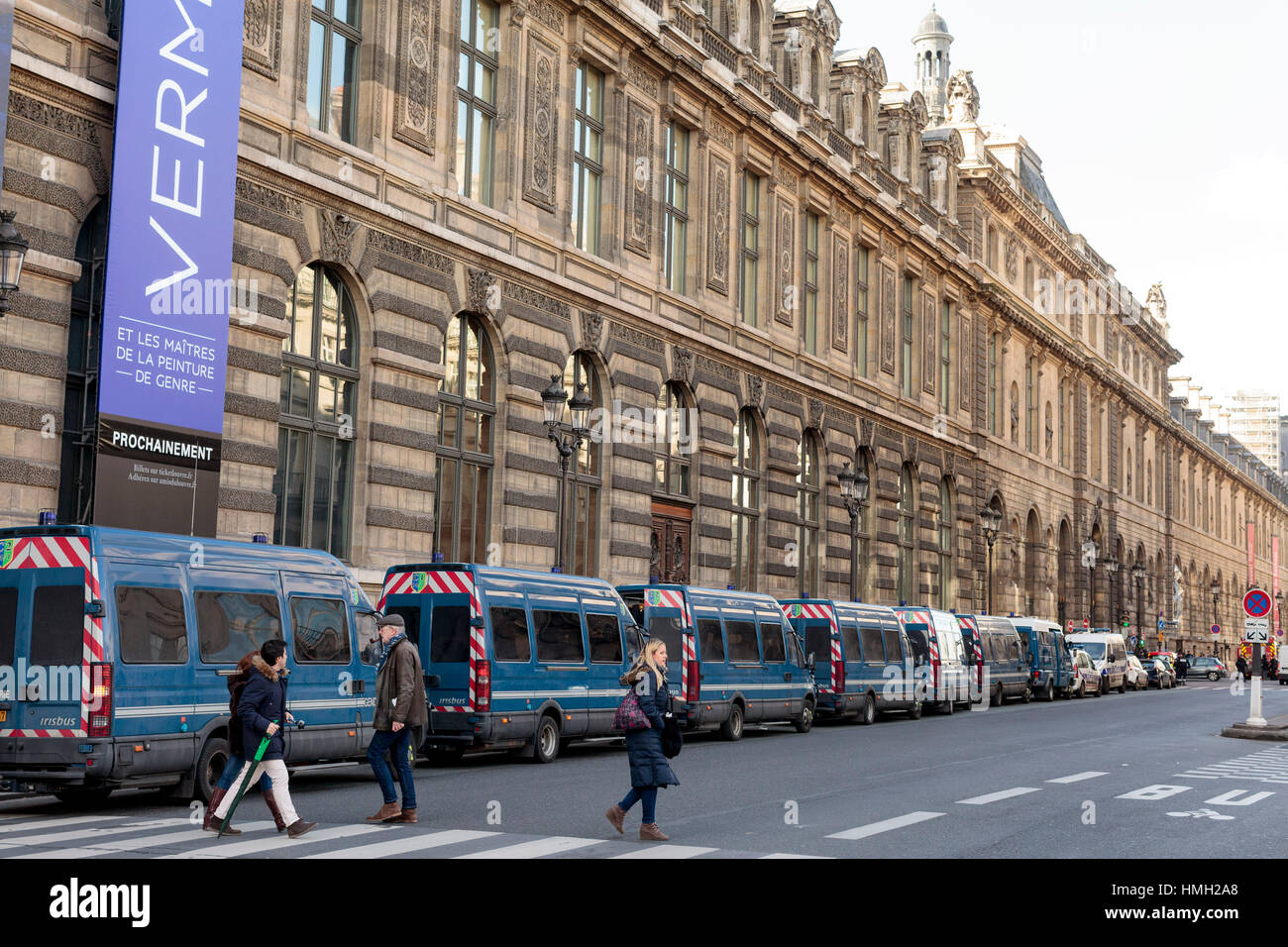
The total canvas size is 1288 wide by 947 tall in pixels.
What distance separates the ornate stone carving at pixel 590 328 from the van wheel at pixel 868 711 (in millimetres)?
10158

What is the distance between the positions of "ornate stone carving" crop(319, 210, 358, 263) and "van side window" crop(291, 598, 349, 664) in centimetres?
937

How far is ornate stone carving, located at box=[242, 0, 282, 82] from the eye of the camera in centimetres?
2403

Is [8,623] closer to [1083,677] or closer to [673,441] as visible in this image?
[673,441]

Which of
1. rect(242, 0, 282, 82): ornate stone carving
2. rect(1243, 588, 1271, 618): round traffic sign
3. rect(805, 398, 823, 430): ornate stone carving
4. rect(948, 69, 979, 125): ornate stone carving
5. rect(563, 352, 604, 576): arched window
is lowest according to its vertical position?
rect(1243, 588, 1271, 618): round traffic sign

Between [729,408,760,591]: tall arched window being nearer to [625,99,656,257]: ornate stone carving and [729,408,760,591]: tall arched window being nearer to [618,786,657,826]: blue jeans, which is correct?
[625,99,656,257]: ornate stone carving

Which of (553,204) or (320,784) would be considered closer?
(320,784)

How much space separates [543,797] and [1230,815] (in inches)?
287

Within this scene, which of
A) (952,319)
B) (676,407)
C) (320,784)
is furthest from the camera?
(952,319)

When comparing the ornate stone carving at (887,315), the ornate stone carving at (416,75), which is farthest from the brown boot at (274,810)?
the ornate stone carving at (887,315)

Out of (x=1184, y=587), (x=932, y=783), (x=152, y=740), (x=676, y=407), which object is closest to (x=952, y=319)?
(x=676, y=407)

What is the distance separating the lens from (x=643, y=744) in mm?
12859

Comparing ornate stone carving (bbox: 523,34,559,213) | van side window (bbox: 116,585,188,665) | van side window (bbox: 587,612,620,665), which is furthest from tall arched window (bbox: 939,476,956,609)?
van side window (bbox: 116,585,188,665)
